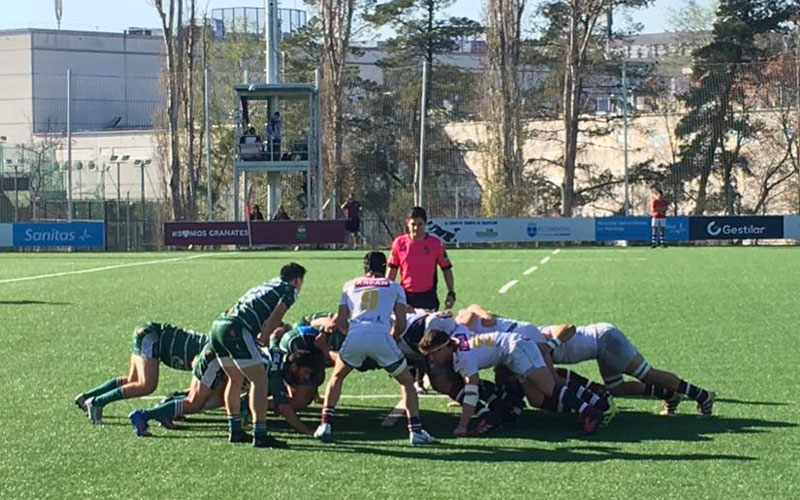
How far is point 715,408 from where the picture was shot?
34.9 feet

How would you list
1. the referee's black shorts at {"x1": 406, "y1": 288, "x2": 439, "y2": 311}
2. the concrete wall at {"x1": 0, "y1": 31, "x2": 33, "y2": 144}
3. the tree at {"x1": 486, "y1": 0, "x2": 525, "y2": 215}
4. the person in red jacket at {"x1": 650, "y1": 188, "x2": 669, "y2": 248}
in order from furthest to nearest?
1. the concrete wall at {"x1": 0, "y1": 31, "x2": 33, "y2": 144}
2. the tree at {"x1": 486, "y1": 0, "x2": 525, "y2": 215}
3. the person in red jacket at {"x1": 650, "y1": 188, "x2": 669, "y2": 248}
4. the referee's black shorts at {"x1": 406, "y1": 288, "x2": 439, "y2": 311}

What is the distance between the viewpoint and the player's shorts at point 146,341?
33.9 feet

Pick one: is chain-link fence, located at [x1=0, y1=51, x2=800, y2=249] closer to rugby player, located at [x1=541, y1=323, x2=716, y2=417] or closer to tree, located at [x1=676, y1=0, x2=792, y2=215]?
tree, located at [x1=676, y1=0, x2=792, y2=215]

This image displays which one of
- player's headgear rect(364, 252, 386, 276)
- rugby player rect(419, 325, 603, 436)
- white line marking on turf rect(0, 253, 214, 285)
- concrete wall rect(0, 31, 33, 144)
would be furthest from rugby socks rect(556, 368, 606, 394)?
concrete wall rect(0, 31, 33, 144)

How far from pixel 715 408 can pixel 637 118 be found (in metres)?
47.4

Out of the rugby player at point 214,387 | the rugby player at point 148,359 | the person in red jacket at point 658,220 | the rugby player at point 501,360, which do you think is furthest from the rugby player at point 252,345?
the person in red jacket at point 658,220

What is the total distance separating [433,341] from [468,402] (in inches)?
21.3

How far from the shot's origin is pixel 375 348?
9.41 metres

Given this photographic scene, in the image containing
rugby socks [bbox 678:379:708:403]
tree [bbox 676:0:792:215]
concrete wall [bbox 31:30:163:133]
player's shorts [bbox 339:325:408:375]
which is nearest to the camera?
player's shorts [bbox 339:325:408:375]

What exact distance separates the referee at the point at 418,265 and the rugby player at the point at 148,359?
124 inches

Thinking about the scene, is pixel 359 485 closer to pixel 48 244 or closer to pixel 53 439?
pixel 53 439

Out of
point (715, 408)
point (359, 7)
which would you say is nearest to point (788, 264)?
point (715, 408)

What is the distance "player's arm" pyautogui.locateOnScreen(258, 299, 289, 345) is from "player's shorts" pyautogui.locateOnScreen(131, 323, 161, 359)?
107cm

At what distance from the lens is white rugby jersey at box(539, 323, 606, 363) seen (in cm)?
1049
